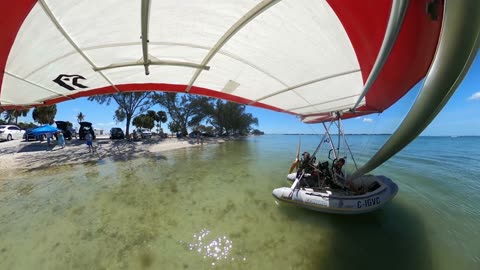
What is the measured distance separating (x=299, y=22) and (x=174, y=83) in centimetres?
213

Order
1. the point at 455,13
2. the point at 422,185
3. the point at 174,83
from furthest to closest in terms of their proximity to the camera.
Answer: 1. the point at 422,185
2. the point at 174,83
3. the point at 455,13

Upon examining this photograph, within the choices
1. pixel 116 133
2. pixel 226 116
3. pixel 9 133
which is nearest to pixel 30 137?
pixel 9 133

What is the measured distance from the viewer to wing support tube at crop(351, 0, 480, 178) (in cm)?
79

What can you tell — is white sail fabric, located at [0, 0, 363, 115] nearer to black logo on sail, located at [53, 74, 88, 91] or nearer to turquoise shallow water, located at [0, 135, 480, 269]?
black logo on sail, located at [53, 74, 88, 91]

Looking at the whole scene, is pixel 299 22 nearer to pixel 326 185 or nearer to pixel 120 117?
pixel 326 185

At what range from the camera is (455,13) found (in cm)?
80

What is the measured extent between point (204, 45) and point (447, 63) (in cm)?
193

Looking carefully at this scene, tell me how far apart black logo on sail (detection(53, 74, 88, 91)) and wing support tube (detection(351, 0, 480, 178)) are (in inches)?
136

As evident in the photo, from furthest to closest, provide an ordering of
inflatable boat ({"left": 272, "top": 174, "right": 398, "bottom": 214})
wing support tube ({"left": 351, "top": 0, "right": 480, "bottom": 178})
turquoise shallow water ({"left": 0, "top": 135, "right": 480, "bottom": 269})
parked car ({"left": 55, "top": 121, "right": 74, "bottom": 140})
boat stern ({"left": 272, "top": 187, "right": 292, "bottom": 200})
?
parked car ({"left": 55, "top": 121, "right": 74, "bottom": 140})
boat stern ({"left": 272, "top": 187, "right": 292, "bottom": 200})
inflatable boat ({"left": 272, "top": 174, "right": 398, "bottom": 214})
turquoise shallow water ({"left": 0, "top": 135, "right": 480, "bottom": 269})
wing support tube ({"left": 351, "top": 0, "right": 480, "bottom": 178})

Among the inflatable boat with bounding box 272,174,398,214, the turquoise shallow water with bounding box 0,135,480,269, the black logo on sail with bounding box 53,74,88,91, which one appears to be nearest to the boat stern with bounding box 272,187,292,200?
the inflatable boat with bounding box 272,174,398,214

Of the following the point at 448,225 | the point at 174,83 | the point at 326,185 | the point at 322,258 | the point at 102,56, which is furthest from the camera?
the point at 326,185

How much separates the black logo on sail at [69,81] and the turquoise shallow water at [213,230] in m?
3.84

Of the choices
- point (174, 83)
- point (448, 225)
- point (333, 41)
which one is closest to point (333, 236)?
point (448, 225)

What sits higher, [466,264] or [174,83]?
[174,83]
